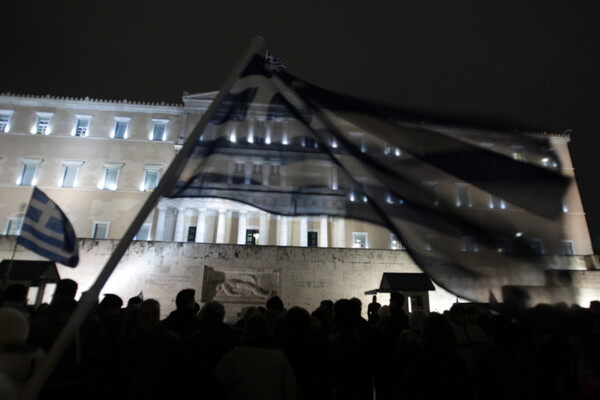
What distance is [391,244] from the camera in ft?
99.5

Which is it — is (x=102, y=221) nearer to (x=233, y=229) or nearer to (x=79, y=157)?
(x=79, y=157)

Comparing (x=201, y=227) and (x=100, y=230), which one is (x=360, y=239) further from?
(x=100, y=230)

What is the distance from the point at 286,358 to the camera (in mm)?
3141

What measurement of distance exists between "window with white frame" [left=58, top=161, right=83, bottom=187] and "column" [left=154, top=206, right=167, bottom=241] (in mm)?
9297

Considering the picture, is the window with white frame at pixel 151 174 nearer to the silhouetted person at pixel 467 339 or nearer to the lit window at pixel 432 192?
the silhouetted person at pixel 467 339

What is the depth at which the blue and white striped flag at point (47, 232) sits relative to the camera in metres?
7.04

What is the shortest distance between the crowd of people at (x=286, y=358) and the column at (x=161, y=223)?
24.5 m

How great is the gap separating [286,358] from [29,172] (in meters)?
36.8

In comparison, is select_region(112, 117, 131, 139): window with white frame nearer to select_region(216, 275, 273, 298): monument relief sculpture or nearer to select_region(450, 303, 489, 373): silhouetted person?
select_region(216, 275, 273, 298): monument relief sculpture

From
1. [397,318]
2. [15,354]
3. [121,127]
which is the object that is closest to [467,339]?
[397,318]

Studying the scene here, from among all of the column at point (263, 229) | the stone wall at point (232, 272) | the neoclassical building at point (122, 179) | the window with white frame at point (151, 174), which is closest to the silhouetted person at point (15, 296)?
the stone wall at point (232, 272)

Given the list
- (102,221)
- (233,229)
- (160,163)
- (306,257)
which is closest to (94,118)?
(160,163)

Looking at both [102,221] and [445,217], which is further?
[102,221]

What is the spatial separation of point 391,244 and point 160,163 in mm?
21924
